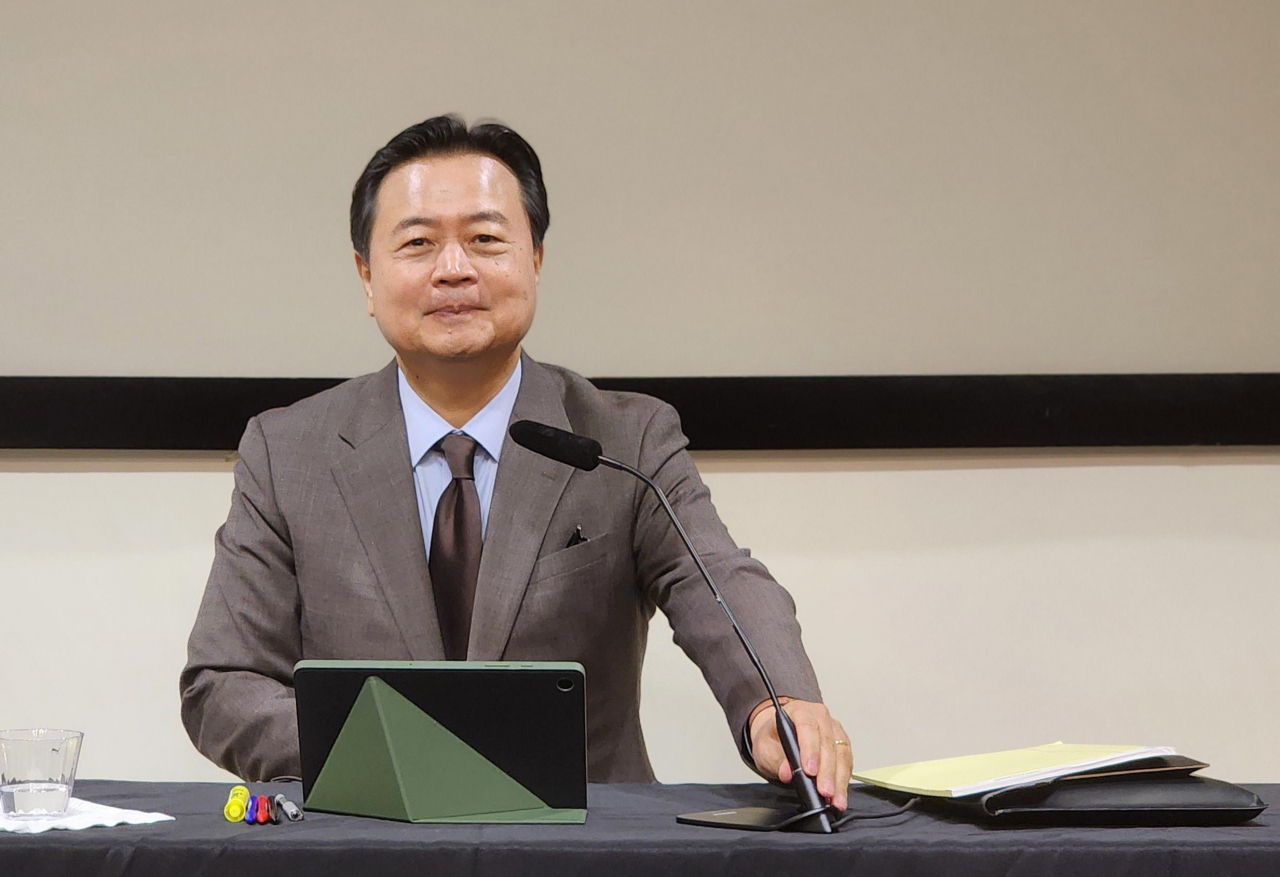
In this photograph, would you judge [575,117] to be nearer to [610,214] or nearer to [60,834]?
[610,214]

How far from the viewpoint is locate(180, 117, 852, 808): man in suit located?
5.55 ft

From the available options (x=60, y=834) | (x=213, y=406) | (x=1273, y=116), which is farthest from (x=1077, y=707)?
(x=60, y=834)

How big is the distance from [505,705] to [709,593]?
2.06 ft

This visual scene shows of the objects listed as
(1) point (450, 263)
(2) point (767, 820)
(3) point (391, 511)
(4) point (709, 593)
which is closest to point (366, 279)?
(1) point (450, 263)

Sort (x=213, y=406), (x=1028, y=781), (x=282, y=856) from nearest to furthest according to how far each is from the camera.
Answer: (x=282, y=856) → (x=1028, y=781) → (x=213, y=406)

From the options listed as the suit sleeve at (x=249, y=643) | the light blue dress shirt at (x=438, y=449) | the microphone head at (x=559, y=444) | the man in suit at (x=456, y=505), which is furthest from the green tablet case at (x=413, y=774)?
the light blue dress shirt at (x=438, y=449)

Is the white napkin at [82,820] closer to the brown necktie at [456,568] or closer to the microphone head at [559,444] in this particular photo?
the microphone head at [559,444]

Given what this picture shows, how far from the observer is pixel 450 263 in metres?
1.73

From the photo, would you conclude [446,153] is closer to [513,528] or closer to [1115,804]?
[513,528]

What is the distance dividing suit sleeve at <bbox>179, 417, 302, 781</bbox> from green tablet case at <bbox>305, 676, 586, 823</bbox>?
436 mm

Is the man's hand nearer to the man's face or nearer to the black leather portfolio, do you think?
the black leather portfolio

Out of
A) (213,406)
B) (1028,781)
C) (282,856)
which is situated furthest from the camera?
(213,406)

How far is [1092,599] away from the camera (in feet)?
8.03

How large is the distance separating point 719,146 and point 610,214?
25cm
